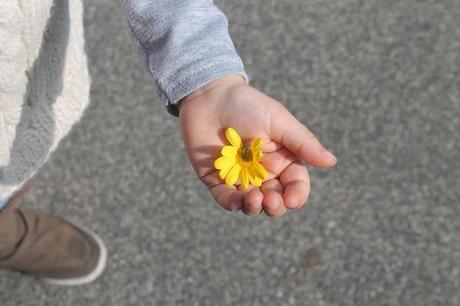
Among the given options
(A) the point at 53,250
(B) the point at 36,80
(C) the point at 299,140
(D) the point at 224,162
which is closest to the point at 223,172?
(D) the point at 224,162

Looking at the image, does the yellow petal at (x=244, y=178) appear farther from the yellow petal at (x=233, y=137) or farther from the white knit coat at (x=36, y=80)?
the white knit coat at (x=36, y=80)

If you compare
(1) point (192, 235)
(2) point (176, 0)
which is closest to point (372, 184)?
(1) point (192, 235)

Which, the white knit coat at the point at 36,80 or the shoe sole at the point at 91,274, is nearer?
the white knit coat at the point at 36,80

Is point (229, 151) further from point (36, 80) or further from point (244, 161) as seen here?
point (36, 80)

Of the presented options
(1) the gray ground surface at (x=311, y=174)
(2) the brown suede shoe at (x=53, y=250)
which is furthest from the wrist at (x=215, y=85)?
(1) the gray ground surface at (x=311, y=174)

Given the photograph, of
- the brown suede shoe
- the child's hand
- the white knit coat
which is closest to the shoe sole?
the brown suede shoe

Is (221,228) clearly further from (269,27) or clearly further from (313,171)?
(269,27)

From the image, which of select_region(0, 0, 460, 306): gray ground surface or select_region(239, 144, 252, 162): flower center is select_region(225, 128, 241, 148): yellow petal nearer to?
select_region(239, 144, 252, 162): flower center
